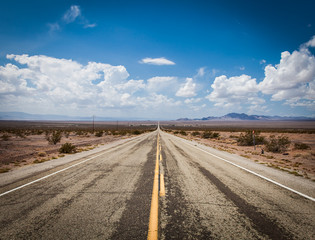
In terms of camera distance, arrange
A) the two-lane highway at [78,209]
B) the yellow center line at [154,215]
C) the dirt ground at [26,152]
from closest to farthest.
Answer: the yellow center line at [154,215], the two-lane highway at [78,209], the dirt ground at [26,152]

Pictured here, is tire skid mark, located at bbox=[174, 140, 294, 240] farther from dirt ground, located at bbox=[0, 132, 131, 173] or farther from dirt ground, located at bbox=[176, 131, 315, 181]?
dirt ground, located at bbox=[0, 132, 131, 173]

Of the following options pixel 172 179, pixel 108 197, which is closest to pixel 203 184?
pixel 172 179

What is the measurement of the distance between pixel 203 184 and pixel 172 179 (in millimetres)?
1082

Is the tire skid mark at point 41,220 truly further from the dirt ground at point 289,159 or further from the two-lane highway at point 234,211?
the dirt ground at point 289,159

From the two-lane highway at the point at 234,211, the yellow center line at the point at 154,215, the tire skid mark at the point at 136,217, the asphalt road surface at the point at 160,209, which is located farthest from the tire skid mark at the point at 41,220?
the two-lane highway at the point at 234,211

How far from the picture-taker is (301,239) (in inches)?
97.6

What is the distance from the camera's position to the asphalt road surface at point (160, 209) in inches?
103

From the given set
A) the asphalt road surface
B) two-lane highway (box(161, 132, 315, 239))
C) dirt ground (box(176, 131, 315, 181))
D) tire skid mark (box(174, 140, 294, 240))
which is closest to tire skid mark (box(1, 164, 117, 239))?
the asphalt road surface

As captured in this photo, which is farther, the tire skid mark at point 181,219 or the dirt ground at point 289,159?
the dirt ground at point 289,159

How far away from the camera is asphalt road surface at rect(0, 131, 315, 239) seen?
8.55 feet

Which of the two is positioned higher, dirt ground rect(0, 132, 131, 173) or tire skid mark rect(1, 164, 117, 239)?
tire skid mark rect(1, 164, 117, 239)

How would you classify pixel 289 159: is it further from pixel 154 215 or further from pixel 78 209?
pixel 78 209

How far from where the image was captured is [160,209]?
3.31 metres

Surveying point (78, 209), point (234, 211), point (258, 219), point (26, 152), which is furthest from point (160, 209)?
point (26, 152)
